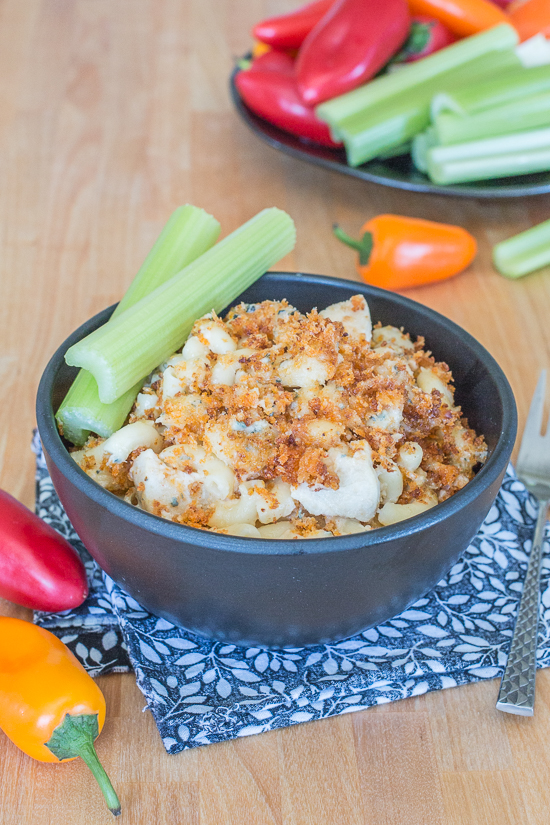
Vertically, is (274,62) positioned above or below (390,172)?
above

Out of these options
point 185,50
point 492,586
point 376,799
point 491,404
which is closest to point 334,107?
point 185,50

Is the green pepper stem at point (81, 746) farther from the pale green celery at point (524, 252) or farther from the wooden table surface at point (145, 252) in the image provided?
the pale green celery at point (524, 252)

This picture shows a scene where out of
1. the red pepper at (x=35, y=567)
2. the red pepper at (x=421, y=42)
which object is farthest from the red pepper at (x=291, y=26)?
the red pepper at (x=35, y=567)

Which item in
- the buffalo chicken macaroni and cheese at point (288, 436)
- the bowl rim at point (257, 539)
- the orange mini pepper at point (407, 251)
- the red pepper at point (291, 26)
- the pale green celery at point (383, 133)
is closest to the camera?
the bowl rim at point (257, 539)

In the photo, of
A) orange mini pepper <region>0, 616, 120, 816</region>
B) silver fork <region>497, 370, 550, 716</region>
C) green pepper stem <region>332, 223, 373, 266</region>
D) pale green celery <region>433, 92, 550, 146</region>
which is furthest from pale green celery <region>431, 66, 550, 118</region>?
orange mini pepper <region>0, 616, 120, 816</region>

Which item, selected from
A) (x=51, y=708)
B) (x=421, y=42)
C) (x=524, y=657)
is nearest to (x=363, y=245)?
(x=421, y=42)

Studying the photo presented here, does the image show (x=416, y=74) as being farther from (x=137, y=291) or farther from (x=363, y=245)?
(x=137, y=291)
